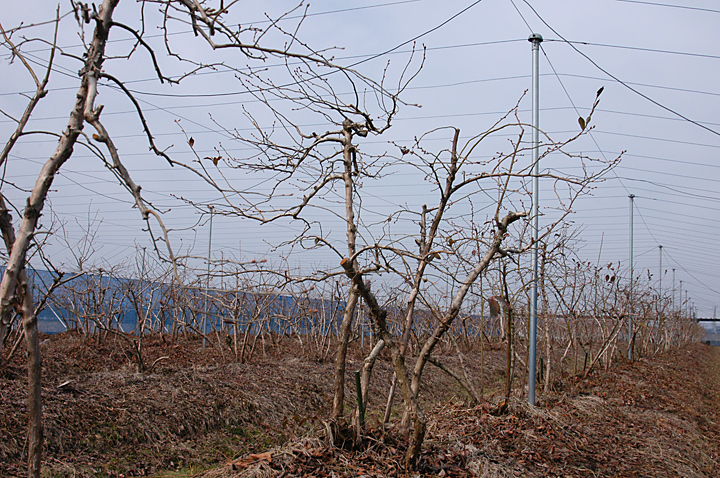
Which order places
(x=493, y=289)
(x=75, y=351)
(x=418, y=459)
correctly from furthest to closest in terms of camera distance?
(x=75, y=351)
(x=493, y=289)
(x=418, y=459)

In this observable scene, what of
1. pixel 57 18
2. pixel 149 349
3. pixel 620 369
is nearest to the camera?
pixel 57 18

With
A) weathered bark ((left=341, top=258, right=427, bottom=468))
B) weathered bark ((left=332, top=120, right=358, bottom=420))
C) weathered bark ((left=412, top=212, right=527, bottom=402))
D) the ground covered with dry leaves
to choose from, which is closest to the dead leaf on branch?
the ground covered with dry leaves

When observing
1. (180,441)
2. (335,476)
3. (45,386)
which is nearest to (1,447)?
(45,386)

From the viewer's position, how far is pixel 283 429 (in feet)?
18.8

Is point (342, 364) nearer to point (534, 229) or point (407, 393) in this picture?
point (407, 393)

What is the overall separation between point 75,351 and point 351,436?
6.34 m

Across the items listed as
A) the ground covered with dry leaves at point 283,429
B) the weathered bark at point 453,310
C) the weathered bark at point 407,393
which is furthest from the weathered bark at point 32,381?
the weathered bark at point 453,310

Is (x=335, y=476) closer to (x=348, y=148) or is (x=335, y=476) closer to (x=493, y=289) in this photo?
(x=348, y=148)

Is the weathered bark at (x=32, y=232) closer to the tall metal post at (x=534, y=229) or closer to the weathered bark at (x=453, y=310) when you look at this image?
the weathered bark at (x=453, y=310)

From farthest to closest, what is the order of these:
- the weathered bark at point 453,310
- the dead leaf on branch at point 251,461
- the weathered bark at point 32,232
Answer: the weathered bark at point 453,310 < the dead leaf on branch at point 251,461 < the weathered bark at point 32,232

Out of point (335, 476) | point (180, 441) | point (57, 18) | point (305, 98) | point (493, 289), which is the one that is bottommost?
point (180, 441)

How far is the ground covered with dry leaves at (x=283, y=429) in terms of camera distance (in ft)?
12.5

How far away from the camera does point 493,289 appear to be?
23.7 feet

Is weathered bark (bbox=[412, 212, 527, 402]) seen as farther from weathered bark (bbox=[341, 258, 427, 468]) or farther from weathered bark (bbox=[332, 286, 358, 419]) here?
weathered bark (bbox=[332, 286, 358, 419])
